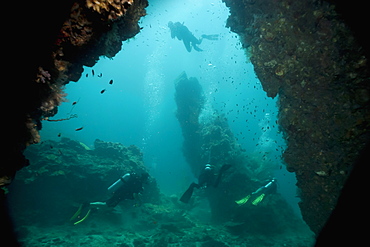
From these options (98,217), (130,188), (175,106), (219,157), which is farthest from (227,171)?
(175,106)

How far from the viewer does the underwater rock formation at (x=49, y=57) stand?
8.56 ft

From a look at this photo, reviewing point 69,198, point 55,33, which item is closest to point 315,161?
point 55,33

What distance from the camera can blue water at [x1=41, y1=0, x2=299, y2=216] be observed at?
45.0m

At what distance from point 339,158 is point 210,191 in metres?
12.5

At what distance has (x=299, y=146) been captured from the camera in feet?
18.1

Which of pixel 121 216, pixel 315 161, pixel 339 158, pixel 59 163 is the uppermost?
pixel 59 163

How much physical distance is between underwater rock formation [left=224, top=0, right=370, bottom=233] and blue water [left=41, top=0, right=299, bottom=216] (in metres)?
18.6

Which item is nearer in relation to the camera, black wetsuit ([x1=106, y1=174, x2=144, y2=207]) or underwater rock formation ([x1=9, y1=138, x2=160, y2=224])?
black wetsuit ([x1=106, y1=174, x2=144, y2=207])

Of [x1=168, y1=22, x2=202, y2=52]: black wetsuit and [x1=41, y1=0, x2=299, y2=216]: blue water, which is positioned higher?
[x1=41, y1=0, x2=299, y2=216]: blue water

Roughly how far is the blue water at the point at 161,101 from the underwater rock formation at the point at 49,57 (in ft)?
67.6

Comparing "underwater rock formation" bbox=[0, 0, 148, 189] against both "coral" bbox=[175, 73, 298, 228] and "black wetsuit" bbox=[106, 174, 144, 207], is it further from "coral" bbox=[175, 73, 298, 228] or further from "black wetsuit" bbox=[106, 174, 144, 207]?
"coral" bbox=[175, 73, 298, 228]

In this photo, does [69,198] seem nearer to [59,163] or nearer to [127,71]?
[59,163]

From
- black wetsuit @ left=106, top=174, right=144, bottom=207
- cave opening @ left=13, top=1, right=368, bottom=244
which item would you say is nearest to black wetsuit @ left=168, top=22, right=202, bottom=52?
cave opening @ left=13, top=1, right=368, bottom=244

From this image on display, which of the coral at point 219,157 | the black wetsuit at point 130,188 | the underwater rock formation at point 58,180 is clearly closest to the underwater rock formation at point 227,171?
the coral at point 219,157
